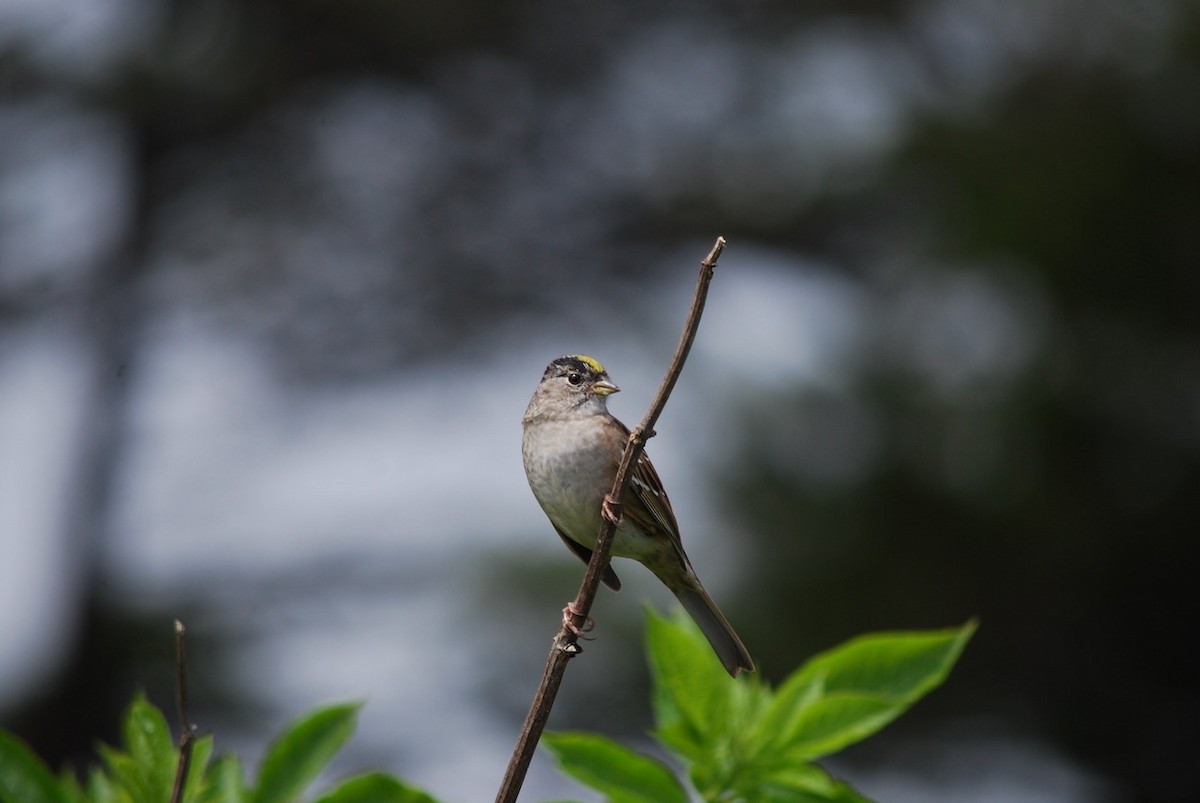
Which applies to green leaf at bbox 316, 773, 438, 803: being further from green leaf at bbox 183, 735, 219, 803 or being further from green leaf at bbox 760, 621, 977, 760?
green leaf at bbox 760, 621, 977, 760

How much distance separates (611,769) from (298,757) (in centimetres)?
54

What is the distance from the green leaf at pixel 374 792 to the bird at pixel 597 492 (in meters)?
1.05

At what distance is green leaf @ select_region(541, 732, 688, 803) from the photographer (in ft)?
7.20

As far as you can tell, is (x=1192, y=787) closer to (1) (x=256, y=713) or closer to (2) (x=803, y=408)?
(2) (x=803, y=408)

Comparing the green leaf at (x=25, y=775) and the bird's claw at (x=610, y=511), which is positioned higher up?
the bird's claw at (x=610, y=511)

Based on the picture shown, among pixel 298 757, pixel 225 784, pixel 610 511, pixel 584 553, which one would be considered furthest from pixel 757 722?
pixel 584 553

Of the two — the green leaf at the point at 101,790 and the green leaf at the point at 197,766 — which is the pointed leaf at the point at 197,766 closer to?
the green leaf at the point at 197,766

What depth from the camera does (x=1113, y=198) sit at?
10.4m

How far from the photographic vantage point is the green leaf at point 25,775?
2.13 metres

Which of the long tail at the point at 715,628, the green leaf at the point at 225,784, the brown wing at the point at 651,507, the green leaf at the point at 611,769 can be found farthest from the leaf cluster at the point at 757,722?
the brown wing at the point at 651,507

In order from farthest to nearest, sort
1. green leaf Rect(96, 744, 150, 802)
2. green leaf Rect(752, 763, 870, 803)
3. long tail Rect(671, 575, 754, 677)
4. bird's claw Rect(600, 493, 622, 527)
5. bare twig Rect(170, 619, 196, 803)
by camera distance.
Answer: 1. long tail Rect(671, 575, 754, 677)
2. green leaf Rect(752, 763, 870, 803)
3. green leaf Rect(96, 744, 150, 802)
4. bird's claw Rect(600, 493, 622, 527)
5. bare twig Rect(170, 619, 196, 803)

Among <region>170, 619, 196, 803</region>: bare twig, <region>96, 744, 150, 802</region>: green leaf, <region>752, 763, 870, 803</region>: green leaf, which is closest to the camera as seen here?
<region>170, 619, 196, 803</region>: bare twig

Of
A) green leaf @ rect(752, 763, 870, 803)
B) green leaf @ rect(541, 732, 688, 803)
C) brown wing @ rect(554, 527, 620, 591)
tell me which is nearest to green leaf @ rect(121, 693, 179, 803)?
green leaf @ rect(541, 732, 688, 803)

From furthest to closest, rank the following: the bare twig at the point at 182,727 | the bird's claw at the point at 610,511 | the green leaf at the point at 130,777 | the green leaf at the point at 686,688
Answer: the green leaf at the point at 686,688, the green leaf at the point at 130,777, the bird's claw at the point at 610,511, the bare twig at the point at 182,727
